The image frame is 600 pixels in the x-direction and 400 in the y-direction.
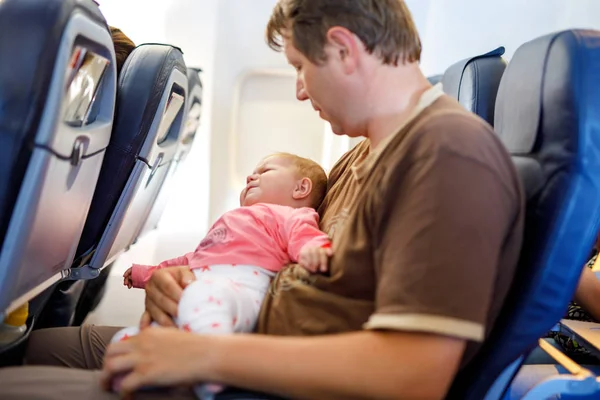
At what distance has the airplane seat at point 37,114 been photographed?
39.4 inches

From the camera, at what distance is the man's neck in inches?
40.1

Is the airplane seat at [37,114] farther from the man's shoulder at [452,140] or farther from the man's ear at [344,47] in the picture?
the man's shoulder at [452,140]

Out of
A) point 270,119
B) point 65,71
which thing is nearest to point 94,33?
point 65,71

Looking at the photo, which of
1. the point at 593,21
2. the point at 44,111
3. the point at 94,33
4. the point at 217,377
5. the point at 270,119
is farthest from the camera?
the point at 270,119

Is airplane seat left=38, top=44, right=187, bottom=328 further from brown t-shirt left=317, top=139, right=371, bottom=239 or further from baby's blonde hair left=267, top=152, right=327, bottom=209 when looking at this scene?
brown t-shirt left=317, top=139, right=371, bottom=239

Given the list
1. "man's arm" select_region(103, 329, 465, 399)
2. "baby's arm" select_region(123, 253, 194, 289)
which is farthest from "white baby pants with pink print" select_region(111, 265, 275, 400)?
"baby's arm" select_region(123, 253, 194, 289)

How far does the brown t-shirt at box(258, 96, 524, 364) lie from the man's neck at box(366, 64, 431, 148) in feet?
0.27

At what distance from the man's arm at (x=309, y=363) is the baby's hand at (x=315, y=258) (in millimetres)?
177

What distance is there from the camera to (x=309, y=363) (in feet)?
2.68

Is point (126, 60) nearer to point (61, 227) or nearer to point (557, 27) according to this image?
point (61, 227)

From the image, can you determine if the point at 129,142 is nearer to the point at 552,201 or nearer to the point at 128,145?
the point at 128,145

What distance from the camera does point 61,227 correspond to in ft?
4.42

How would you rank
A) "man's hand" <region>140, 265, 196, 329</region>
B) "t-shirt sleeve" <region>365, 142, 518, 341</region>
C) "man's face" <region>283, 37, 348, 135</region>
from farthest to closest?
"man's hand" <region>140, 265, 196, 329</region>, "man's face" <region>283, 37, 348, 135</region>, "t-shirt sleeve" <region>365, 142, 518, 341</region>

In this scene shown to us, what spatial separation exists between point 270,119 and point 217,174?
50cm
